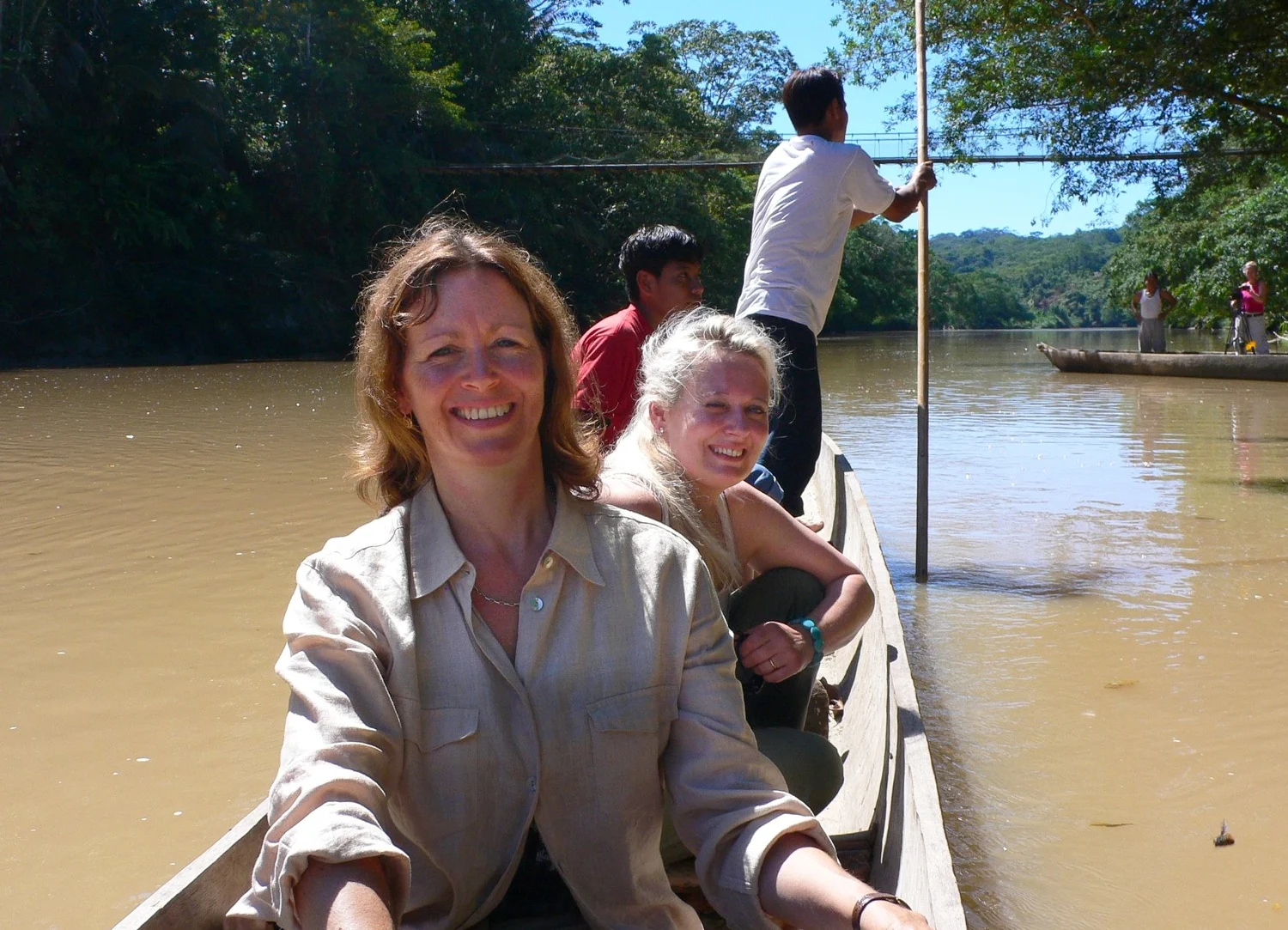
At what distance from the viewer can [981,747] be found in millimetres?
3846

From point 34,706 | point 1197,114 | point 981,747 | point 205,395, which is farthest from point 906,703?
point 205,395

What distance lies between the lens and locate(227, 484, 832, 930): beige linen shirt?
1406mm

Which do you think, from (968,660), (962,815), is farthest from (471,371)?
(968,660)

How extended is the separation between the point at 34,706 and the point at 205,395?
1141 centimetres

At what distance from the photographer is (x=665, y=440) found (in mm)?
2291

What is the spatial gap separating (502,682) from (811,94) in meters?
3.04

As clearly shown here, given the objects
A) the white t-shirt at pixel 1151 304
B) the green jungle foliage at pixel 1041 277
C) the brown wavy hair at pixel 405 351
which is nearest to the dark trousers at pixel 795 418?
the brown wavy hair at pixel 405 351

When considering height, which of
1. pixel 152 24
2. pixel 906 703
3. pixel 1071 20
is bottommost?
pixel 906 703

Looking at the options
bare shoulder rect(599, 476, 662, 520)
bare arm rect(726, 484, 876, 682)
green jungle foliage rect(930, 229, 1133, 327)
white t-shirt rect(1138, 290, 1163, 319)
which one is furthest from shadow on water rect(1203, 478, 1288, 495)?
green jungle foliage rect(930, 229, 1133, 327)

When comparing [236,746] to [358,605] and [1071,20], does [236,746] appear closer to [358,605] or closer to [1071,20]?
[358,605]

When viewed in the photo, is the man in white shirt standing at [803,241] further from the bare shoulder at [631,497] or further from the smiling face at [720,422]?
the bare shoulder at [631,497]

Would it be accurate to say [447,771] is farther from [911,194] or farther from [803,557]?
[911,194]

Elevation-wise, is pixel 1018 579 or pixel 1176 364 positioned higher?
pixel 1176 364

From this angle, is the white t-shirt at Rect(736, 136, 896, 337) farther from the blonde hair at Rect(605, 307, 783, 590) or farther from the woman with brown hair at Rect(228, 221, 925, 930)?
the woman with brown hair at Rect(228, 221, 925, 930)
